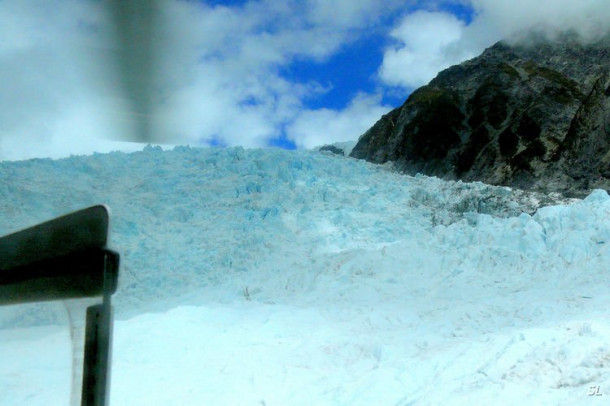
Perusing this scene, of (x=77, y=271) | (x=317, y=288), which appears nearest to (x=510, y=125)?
(x=317, y=288)

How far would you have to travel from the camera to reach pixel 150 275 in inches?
388

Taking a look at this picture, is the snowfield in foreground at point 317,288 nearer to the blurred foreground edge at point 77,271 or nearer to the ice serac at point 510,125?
the blurred foreground edge at point 77,271

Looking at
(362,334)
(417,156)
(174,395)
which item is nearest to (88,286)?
(174,395)

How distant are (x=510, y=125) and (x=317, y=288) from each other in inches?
1144

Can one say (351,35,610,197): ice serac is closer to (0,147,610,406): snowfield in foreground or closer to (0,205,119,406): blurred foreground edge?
(0,147,610,406): snowfield in foreground

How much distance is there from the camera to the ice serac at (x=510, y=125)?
24.1 metres

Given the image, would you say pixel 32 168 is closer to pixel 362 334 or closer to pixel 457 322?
pixel 362 334

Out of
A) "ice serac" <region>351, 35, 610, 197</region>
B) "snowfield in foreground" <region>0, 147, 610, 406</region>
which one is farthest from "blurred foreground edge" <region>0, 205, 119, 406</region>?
"ice serac" <region>351, 35, 610, 197</region>

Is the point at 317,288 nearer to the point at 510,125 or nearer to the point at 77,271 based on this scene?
the point at 77,271

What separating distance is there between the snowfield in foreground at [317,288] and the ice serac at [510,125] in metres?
12.4

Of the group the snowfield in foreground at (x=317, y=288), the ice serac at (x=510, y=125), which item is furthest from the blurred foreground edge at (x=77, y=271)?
the ice serac at (x=510, y=125)

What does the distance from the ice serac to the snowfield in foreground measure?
40.6ft

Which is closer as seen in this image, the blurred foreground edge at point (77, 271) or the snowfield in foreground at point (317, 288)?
the blurred foreground edge at point (77, 271)

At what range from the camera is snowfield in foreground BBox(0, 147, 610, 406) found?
4818 millimetres
